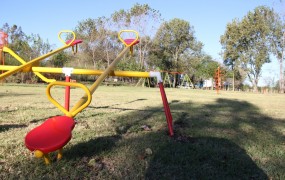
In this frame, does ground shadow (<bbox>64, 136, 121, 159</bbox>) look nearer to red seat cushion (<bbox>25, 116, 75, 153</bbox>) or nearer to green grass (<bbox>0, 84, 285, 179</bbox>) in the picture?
green grass (<bbox>0, 84, 285, 179</bbox>)

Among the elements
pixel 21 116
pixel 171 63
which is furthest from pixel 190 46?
pixel 21 116

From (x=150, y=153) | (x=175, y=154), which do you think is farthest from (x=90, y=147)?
(x=175, y=154)

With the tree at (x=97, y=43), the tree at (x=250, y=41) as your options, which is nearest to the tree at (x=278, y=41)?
the tree at (x=250, y=41)

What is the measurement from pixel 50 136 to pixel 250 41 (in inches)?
1293

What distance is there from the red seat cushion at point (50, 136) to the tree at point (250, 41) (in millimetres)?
31875

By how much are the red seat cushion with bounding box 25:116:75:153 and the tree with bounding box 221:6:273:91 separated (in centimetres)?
3188

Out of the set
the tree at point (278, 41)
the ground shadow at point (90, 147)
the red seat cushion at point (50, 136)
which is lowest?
the ground shadow at point (90, 147)

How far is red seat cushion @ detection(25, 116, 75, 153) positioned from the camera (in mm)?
1793

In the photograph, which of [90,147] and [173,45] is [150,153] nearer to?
[90,147]

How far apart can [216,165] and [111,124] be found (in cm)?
188

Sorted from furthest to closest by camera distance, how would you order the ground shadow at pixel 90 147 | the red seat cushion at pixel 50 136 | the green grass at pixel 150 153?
1. the ground shadow at pixel 90 147
2. the green grass at pixel 150 153
3. the red seat cushion at pixel 50 136

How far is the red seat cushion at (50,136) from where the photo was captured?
1793 mm

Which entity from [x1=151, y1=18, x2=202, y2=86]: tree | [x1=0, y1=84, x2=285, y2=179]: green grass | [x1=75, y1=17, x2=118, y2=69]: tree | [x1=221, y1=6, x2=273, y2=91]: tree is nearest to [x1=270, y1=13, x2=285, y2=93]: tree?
[x1=221, y1=6, x2=273, y2=91]: tree

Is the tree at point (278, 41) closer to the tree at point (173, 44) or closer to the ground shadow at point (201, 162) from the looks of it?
the tree at point (173, 44)
